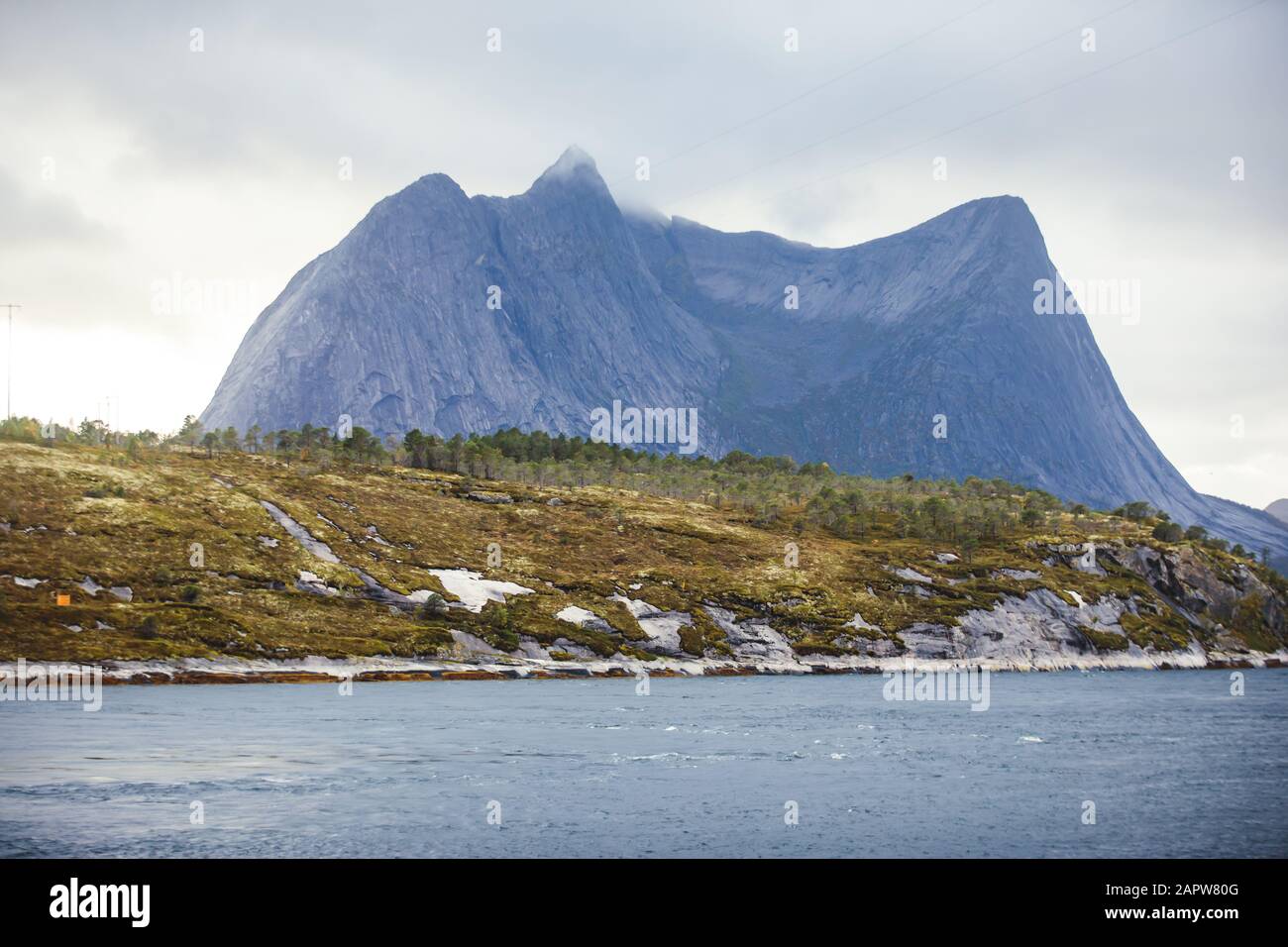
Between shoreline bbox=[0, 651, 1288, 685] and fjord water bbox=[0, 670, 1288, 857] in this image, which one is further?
shoreline bbox=[0, 651, 1288, 685]

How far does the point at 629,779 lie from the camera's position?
67.2 metres

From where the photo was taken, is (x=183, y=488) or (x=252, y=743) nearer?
(x=252, y=743)

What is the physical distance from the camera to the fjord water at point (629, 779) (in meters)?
49.2

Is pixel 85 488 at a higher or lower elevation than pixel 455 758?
higher

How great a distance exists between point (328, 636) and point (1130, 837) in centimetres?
12730

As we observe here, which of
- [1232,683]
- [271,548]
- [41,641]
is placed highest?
[271,548]

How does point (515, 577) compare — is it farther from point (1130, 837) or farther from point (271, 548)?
point (1130, 837)

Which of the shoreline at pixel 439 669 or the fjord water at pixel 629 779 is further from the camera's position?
the shoreline at pixel 439 669

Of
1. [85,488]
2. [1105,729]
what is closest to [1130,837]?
[1105,729]

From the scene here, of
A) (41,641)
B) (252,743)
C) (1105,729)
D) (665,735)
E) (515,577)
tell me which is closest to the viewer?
(252,743)

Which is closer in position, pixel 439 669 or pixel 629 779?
pixel 629 779

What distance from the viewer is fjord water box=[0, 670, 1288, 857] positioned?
49.2m

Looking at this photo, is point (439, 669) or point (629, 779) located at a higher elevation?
point (629, 779)

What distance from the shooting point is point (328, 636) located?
160 metres
